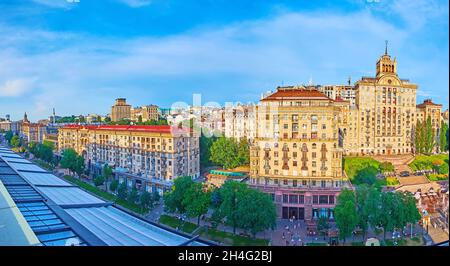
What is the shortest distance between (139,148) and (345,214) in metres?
2.96

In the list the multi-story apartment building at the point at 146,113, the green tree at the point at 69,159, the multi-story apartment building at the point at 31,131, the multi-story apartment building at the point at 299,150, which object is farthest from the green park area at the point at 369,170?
the multi-story apartment building at the point at 31,131

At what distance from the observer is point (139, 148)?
4.23 metres

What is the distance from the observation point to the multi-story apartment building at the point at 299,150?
4.09 meters

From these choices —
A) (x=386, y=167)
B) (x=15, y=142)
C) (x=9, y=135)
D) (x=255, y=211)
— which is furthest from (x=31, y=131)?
(x=386, y=167)

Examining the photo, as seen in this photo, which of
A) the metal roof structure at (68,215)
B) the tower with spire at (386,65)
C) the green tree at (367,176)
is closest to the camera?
the metal roof structure at (68,215)

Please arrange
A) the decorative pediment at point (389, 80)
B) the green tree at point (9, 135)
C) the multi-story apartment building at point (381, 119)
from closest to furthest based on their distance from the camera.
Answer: the decorative pediment at point (389, 80) < the green tree at point (9, 135) < the multi-story apartment building at point (381, 119)

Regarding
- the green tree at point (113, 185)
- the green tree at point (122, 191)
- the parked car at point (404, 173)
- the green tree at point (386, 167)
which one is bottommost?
the green tree at point (122, 191)

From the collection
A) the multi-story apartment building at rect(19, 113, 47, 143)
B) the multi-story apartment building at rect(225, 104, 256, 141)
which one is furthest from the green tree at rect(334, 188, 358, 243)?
the multi-story apartment building at rect(19, 113, 47, 143)

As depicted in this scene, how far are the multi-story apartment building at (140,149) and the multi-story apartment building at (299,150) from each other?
0.97m

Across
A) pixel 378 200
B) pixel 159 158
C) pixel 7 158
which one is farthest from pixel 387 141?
pixel 7 158

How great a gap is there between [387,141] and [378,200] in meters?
0.86

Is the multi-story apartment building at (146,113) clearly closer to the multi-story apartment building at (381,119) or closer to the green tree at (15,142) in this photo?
the green tree at (15,142)

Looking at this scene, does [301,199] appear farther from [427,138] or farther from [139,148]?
[139,148]

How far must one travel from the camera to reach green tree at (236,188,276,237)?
402 cm
